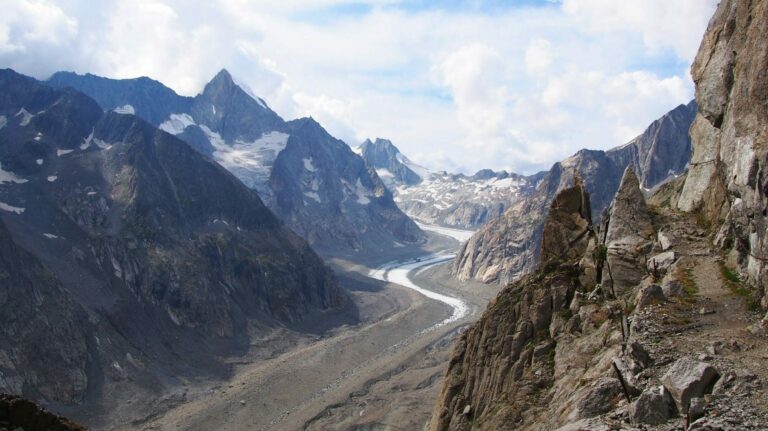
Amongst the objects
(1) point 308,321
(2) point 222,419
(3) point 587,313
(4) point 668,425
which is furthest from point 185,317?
(4) point 668,425

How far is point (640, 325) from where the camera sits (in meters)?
25.5

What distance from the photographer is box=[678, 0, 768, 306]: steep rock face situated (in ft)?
87.0

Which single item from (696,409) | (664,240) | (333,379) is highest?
(664,240)

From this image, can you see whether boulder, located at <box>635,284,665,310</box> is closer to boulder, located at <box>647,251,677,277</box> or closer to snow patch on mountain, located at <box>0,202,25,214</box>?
boulder, located at <box>647,251,677,277</box>

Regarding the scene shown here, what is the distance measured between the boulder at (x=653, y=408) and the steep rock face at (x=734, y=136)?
26.3 ft

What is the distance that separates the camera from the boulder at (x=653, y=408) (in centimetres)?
1945

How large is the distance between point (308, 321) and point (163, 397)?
164 feet

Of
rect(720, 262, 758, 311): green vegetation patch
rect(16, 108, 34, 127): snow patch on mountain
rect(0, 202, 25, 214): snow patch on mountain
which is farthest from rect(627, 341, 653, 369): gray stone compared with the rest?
rect(16, 108, 34, 127): snow patch on mountain

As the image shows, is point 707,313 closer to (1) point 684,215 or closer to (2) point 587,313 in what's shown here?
(2) point 587,313

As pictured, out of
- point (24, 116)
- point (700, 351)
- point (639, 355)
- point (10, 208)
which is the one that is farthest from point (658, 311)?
point (24, 116)

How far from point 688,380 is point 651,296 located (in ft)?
24.5

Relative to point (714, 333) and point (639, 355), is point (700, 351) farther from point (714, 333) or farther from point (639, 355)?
point (639, 355)

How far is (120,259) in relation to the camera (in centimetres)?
11794

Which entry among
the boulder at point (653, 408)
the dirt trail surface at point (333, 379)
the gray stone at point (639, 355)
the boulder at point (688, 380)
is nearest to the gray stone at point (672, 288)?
the gray stone at point (639, 355)
